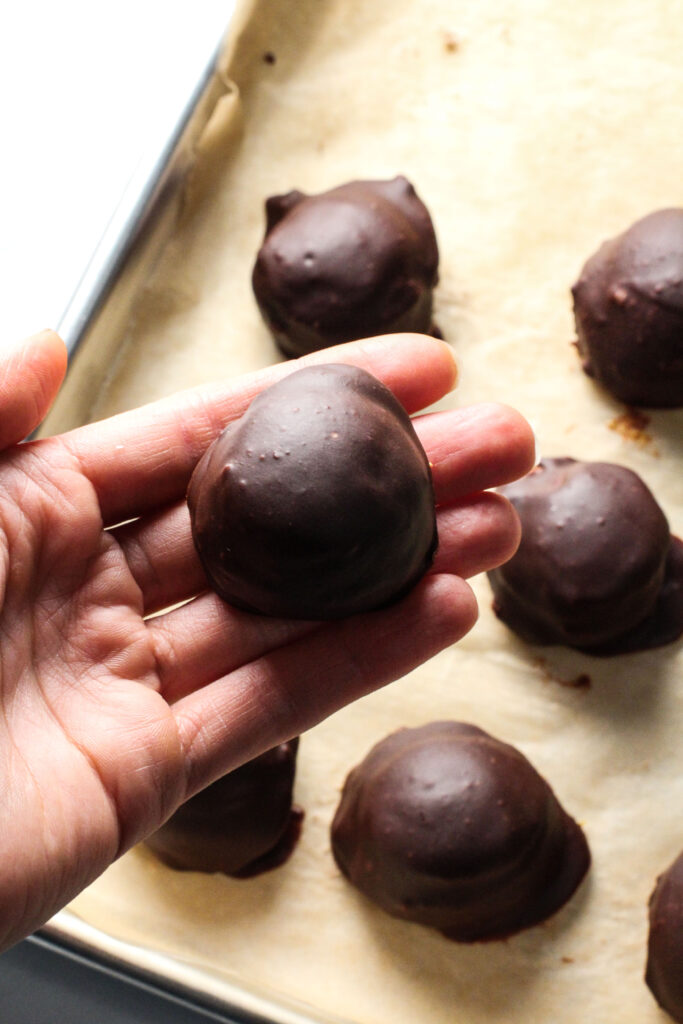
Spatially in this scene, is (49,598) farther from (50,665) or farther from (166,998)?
(166,998)

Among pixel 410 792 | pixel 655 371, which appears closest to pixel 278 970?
pixel 410 792

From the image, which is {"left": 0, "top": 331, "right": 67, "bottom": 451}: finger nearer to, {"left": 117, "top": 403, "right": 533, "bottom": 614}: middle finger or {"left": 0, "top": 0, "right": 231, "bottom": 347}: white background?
{"left": 117, "top": 403, "right": 533, "bottom": 614}: middle finger

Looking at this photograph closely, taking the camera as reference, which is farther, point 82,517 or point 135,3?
point 135,3

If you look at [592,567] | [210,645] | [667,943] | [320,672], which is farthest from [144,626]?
[667,943]

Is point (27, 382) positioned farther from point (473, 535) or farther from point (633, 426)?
point (633, 426)

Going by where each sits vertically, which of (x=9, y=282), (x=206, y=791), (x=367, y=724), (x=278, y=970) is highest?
(x=9, y=282)

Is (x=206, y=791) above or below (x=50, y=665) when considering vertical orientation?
below
